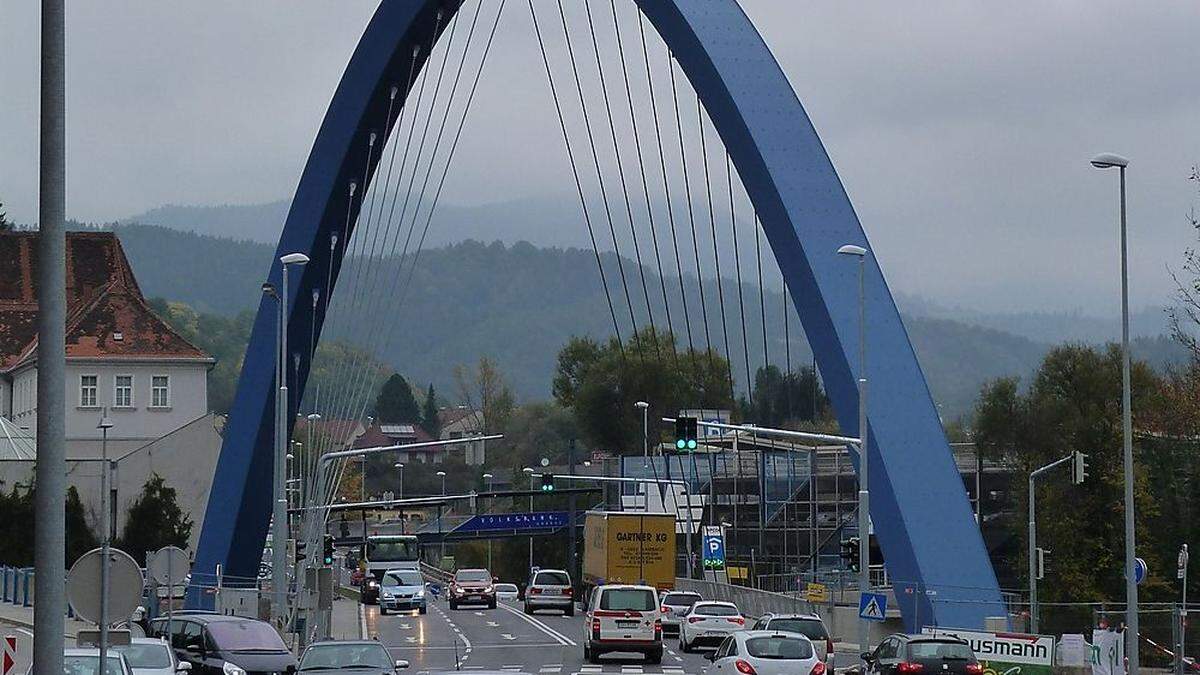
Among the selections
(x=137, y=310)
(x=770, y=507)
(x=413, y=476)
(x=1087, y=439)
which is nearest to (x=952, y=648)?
(x=1087, y=439)

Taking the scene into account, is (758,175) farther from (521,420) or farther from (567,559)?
(521,420)

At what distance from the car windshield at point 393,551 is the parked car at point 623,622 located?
45.6m

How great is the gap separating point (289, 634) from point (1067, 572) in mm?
36282

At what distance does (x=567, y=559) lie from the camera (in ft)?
385

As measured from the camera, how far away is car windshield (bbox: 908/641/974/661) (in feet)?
97.9

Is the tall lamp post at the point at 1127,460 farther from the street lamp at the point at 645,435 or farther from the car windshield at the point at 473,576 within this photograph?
the car windshield at the point at 473,576

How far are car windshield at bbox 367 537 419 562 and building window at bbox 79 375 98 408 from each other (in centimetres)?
2162

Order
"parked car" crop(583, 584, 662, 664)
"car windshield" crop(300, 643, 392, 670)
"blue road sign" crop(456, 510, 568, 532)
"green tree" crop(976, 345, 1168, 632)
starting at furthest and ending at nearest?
"blue road sign" crop(456, 510, 568, 532) → "green tree" crop(976, 345, 1168, 632) → "parked car" crop(583, 584, 662, 664) → "car windshield" crop(300, 643, 392, 670)

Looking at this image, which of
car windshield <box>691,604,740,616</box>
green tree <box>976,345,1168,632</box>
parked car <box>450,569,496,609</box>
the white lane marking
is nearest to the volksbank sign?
car windshield <box>691,604,740,616</box>

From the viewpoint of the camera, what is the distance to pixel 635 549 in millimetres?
63688

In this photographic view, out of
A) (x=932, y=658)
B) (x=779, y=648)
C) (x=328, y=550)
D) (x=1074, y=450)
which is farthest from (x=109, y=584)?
(x=1074, y=450)

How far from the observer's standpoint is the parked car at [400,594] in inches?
2800

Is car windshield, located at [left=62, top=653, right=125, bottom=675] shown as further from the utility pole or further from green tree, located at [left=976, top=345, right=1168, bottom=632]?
green tree, located at [left=976, top=345, right=1168, bottom=632]

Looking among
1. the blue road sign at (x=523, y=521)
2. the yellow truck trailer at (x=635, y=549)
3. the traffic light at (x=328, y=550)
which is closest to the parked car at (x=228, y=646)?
the traffic light at (x=328, y=550)
